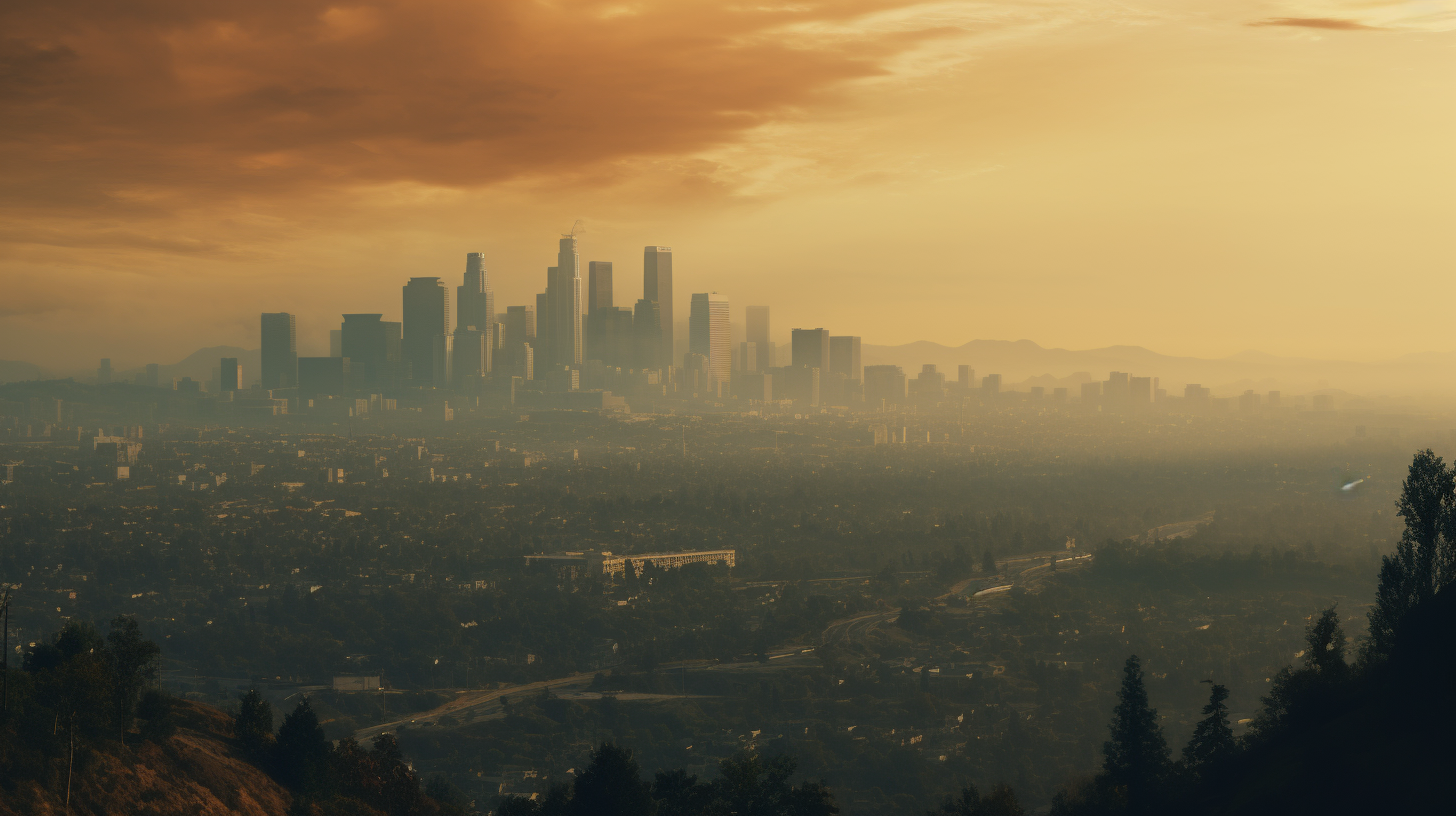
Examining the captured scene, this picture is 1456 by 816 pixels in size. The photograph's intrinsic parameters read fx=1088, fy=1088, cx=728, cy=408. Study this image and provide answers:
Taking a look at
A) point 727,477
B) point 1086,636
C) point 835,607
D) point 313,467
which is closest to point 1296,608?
point 1086,636

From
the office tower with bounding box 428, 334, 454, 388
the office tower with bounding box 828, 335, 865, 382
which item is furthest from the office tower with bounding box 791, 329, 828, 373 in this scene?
the office tower with bounding box 428, 334, 454, 388

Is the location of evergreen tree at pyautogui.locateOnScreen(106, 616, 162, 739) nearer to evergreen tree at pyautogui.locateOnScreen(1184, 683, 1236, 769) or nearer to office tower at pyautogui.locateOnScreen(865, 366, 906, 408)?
evergreen tree at pyautogui.locateOnScreen(1184, 683, 1236, 769)

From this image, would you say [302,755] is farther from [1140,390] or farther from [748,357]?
[1140,390]

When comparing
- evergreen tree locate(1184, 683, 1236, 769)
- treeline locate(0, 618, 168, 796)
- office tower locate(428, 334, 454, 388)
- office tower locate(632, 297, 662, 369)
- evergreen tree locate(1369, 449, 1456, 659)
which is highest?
office tower locate(632, 297, 662, 369)

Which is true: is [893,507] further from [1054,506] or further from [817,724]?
[817,724]

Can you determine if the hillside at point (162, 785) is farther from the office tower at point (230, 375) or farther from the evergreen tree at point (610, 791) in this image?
the office tower at point (230, 375)

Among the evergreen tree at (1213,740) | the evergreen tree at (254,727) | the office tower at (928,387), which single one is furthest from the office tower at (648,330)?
the evergreen tree at (1213,740)

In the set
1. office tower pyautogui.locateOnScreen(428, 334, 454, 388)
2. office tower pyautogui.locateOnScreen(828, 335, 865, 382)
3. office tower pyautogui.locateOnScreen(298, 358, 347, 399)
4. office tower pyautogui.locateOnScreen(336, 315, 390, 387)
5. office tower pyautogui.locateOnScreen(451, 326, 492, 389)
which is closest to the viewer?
office tower pyautogui.locateOnScreen(298, 358, 347, 399)
